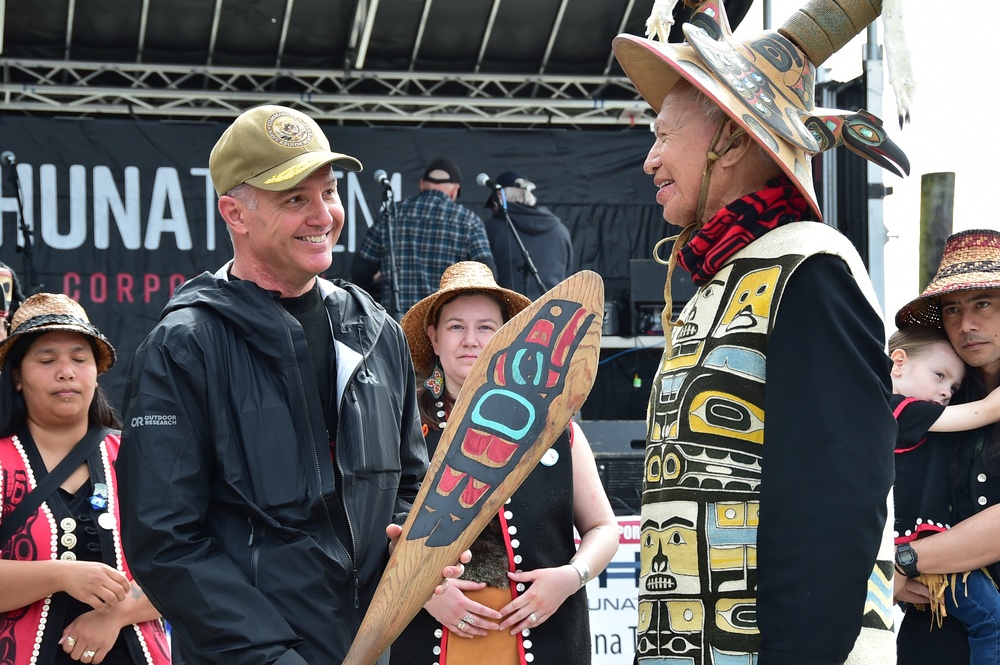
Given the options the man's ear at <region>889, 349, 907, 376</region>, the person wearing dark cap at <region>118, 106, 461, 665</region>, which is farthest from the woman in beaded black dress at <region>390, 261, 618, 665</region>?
the man's ear at <region>889, 349, 907, 376</region>

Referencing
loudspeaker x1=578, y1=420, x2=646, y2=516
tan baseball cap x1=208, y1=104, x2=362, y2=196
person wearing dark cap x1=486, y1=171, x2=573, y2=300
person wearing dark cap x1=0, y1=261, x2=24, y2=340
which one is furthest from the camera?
person wearing dark cap x1=486, y1=171, x2=573, y2=300

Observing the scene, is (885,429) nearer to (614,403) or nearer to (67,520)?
(67,520)

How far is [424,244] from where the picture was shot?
741 cm

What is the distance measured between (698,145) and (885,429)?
626mm

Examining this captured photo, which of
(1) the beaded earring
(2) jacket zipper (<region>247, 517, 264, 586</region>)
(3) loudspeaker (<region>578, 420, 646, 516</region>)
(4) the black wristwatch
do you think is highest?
(1) the beaded earring

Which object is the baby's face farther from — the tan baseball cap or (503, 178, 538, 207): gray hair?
(503, 178, 538, 207): gray hair

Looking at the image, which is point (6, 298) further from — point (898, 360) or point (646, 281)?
point (646, 281)

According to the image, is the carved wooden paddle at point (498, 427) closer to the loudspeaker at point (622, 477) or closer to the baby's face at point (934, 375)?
the baby's face at point (934, 375)

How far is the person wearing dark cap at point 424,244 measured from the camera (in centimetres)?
738

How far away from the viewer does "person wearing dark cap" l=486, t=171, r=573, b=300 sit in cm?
779

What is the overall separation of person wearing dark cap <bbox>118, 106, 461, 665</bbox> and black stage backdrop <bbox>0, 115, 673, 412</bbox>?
5805mm

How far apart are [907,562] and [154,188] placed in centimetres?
641

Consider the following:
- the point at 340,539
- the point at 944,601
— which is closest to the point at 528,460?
the point at 340,539

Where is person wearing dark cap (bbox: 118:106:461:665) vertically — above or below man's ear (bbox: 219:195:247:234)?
below
